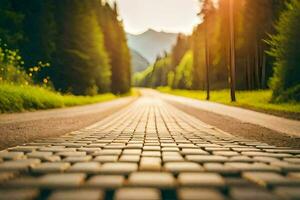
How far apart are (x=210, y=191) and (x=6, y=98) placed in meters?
13.4

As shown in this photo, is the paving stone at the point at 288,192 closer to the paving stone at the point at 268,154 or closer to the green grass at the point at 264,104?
the paving stone at the point at 268,154

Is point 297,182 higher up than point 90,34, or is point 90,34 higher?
point 90,34

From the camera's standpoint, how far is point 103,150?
5004 mm

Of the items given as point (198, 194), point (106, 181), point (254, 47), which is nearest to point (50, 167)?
point (106, 181)

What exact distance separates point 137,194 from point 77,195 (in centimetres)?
42

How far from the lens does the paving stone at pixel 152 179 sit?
296cm

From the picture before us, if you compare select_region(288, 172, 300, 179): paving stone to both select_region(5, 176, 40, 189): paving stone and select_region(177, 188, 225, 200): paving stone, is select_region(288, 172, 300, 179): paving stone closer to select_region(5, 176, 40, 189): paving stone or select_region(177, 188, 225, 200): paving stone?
select_region(177, 188, 225, 200): paving stone

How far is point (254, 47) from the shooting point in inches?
1785

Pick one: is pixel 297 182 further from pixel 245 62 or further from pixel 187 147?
pixel 245 62

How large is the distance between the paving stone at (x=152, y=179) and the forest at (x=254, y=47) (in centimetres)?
1990

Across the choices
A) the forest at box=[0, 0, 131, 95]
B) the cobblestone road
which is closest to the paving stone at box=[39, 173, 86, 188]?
the cobblestone road

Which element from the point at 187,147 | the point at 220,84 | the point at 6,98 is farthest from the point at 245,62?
the point at 187,147

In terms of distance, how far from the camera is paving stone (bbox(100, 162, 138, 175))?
136 inches

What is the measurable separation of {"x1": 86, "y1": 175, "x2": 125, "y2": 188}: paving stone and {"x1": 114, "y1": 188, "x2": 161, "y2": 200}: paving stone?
177 millimetres
